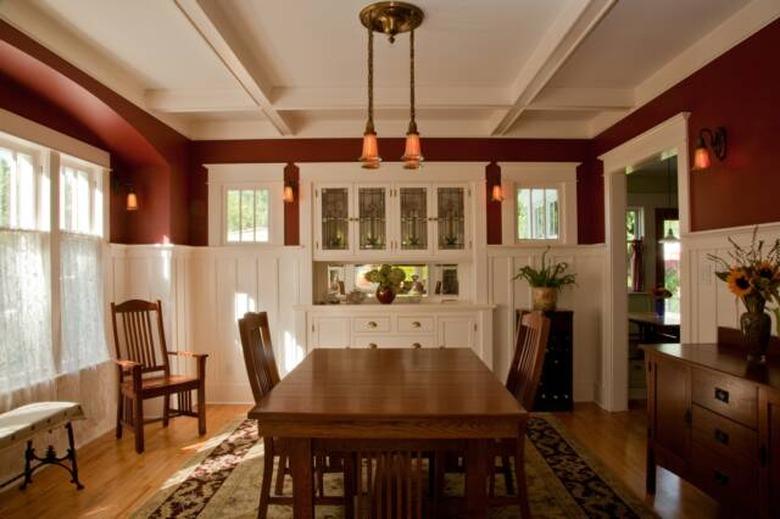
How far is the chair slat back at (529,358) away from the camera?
2357 millimetres

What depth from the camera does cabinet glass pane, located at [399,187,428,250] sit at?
473cm

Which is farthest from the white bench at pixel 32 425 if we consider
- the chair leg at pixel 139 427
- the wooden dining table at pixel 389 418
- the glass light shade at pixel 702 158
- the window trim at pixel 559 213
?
the glass light shade at pixel 702 158

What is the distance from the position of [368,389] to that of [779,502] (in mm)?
1699

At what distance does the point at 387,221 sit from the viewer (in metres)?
4.71

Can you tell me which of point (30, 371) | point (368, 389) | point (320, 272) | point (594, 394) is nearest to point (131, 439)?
point (30, 371)

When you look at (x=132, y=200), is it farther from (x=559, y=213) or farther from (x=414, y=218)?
(x=559, y=213)

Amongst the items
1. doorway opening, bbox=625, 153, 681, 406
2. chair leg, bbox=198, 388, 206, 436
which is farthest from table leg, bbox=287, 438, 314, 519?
doorway opening, bbox=625, 153, 681, 406

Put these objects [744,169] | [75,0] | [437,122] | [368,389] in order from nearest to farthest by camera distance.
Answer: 1. [368,389]
2. [75,0]
3. [744,169]
4. [437,122]

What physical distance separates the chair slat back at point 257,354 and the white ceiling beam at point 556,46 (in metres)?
2.35

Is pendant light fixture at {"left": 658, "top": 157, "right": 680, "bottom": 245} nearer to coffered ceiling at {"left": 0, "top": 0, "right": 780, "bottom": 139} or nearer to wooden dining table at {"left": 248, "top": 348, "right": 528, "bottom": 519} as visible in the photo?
coffered ceiling at {"left": 0, "top": 0, "right": 780, "bottom": 139}

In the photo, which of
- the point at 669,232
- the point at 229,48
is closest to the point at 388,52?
the point at 229,48

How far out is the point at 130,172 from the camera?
4418 mm

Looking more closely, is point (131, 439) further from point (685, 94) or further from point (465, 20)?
point (685, 94)

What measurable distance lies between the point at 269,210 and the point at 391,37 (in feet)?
8.33
